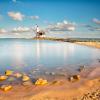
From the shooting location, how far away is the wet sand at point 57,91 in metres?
14.6

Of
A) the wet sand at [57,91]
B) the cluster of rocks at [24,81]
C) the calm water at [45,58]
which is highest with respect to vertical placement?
the cluster of rocks at [24,81]

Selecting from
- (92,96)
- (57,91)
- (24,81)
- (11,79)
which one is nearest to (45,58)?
(11,79)

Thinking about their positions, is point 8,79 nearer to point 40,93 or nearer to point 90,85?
point 40,93

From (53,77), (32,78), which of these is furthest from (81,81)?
(32,78)

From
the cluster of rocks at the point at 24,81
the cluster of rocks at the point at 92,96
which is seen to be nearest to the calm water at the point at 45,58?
the cluster of rocks at the point at 24,81

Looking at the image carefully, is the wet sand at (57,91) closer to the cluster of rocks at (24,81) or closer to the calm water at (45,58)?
the cluster of rocks at (24,81)

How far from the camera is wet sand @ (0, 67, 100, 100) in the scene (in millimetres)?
14583

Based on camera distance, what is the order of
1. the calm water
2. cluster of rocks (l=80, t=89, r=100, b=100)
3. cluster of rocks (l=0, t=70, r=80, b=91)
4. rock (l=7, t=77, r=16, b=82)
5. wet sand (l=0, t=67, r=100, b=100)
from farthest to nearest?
1. the calm water
2. rock (l=7, t=77, r=16, b=82)
3. cluster of rocks (l=0, t=70, r=80, b=91)
4. wet sand (l=0, t=67, r=100, b=100)
5. cluster of rocks (l=80, t=89, r=100, b=100)

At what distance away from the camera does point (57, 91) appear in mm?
16016

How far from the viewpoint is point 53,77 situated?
68.8ft

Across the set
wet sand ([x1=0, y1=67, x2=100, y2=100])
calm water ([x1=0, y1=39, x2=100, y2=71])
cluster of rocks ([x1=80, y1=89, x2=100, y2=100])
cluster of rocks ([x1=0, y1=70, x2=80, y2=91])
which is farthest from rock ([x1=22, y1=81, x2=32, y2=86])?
calm water ([x1=0, y1=39, x2=100, y2=71])

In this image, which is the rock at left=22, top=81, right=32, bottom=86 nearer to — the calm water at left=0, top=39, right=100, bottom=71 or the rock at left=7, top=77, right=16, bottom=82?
the rock at left=7, top=77, right=16, bottom=82

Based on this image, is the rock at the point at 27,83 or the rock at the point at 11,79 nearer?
the rock at the point at 27,83

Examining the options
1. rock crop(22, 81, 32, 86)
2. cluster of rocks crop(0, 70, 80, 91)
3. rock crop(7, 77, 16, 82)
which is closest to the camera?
cluster of rocks crop(0, 70, 80, 91)
